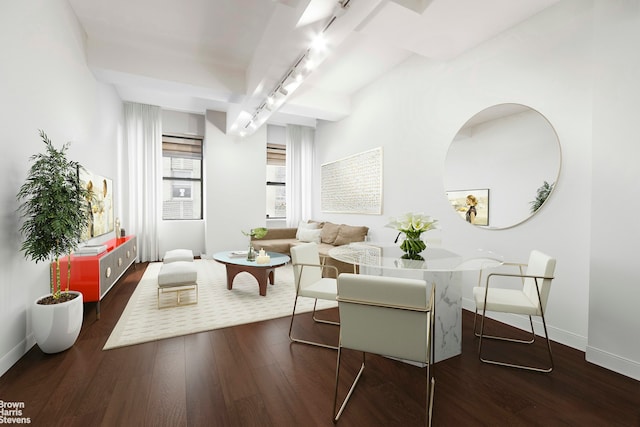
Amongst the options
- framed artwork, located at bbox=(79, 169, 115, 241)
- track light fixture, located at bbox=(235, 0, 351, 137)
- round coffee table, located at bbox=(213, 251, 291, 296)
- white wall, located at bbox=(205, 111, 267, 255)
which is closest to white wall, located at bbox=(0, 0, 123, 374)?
framed artwork, located at bbox=(79, 169, 115, 241)

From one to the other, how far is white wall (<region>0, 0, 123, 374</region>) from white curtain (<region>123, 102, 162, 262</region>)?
2.66 meters

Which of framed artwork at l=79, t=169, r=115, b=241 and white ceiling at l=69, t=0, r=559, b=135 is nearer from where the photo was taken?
white ceiling at l=69, t=0, r=559, b=135

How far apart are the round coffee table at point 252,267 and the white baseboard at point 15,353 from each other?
197 centimetres

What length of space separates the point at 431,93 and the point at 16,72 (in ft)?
13.9

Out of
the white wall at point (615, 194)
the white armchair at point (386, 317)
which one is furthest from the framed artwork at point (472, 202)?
the white armchair at point (386, 317)

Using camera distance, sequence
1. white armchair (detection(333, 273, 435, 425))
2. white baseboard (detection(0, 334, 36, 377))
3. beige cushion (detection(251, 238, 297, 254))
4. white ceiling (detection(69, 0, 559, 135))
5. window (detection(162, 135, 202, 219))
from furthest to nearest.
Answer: window (detection(162, 135, 202, 219)), beige cushion (detection(251, 238, 297, 254)), white ceiling (detection(69, 0, 559, 135)), white baseboard (detection(0, 334, 36, 377)), white armchair (detection(333, 273, 435, 425))

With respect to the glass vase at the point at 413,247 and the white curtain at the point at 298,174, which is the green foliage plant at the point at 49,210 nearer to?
the glass vase at the point at 413,247

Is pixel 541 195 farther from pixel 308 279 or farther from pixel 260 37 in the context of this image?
pixel 260 37

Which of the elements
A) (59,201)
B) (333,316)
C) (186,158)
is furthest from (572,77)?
(186,158)

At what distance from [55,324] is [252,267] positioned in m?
1.98

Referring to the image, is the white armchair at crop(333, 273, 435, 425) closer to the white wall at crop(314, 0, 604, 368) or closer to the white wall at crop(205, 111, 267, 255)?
the white wall at crop(314, 0, 604, 368)

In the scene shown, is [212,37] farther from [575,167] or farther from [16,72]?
[575,167]

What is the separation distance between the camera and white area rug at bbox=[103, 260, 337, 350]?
2716 millimetres

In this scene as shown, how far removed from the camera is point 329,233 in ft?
18.4
